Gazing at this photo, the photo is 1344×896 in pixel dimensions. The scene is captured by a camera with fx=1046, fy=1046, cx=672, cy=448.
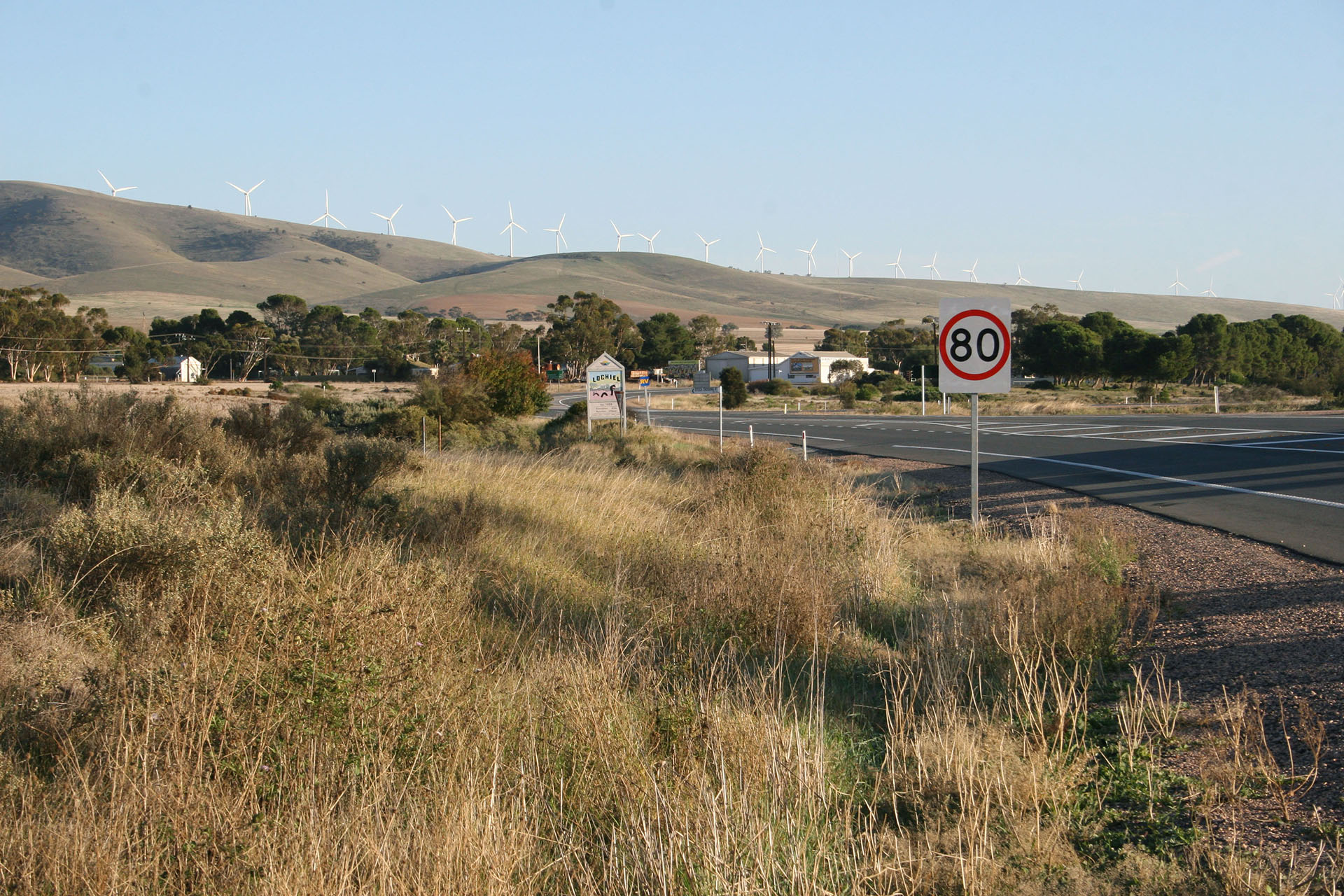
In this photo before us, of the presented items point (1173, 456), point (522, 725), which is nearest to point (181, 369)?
point (1173, 456)

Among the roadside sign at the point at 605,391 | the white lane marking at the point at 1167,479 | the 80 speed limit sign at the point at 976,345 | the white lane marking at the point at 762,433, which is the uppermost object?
the 80 speed limit sign at the point at 976,345

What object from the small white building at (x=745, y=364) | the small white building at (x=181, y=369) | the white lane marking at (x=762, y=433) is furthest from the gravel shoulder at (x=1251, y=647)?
the small white building at (x=745, y=364)

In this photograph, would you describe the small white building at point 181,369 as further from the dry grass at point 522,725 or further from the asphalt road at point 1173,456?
the dry grass at point 522,725

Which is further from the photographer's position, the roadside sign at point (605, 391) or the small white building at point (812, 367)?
the small white building at point (812, 367)

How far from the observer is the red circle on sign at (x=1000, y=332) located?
11383mm

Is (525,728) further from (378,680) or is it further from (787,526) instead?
(787,526)

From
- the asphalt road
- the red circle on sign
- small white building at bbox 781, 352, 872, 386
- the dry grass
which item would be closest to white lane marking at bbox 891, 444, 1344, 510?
the asphalt road

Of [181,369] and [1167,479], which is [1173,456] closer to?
[1167,479]

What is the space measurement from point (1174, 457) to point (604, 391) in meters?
13.3

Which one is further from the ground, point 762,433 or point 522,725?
point 522,725

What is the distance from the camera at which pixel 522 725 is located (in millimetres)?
4953

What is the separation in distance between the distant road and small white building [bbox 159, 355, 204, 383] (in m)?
57.2

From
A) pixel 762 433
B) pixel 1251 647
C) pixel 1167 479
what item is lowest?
pixel 762 433

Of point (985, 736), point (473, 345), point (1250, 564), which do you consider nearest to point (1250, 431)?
point (1250, 564)
